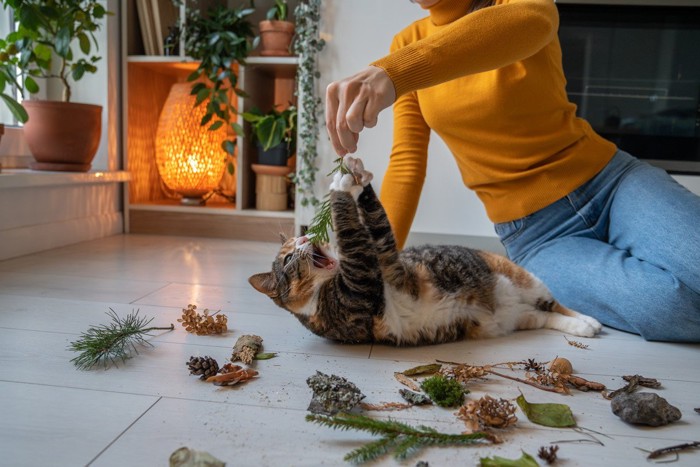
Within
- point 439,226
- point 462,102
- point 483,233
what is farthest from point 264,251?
point 462,102

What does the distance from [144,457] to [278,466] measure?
0.17 m

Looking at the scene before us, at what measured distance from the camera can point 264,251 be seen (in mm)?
2348

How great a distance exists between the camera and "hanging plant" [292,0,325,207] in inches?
89.7

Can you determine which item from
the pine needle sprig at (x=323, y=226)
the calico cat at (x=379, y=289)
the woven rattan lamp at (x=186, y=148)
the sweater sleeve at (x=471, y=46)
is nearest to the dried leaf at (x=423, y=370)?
the calico cat at (x=379, y=289)

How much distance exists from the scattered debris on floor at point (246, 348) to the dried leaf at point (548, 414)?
0.49 m

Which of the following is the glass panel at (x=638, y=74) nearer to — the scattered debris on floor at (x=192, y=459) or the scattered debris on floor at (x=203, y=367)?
the scattered debris on floor at (x=203, y=367)

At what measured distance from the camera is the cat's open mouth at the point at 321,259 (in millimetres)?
1208

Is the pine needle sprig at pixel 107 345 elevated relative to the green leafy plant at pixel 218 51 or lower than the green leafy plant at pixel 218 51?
lower

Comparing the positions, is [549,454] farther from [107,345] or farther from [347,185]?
[107,345]

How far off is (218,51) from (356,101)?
172 centimetres

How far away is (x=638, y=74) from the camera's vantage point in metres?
2.25

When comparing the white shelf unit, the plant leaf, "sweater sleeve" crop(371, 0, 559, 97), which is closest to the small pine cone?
→ "sweater sleeve" crop(371, 0, 559, 97)

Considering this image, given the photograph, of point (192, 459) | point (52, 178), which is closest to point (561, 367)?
point (192, 459)

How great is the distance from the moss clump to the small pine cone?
367mm
